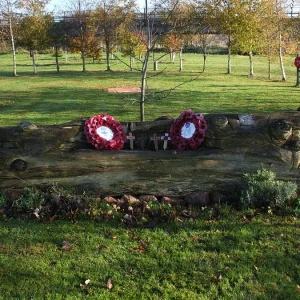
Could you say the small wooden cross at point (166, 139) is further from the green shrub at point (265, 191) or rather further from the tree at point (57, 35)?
the tree at point (57, 35)

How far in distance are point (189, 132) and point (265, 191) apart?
1.36 meters

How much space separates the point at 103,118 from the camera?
19.3 feet

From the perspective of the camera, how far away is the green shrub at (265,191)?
207 inches

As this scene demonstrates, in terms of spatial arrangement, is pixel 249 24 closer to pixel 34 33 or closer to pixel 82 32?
pixel 82 32

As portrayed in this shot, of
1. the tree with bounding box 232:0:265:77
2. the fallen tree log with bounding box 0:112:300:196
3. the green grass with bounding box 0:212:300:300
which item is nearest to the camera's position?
the green grass with bounding box 0:212:300:300

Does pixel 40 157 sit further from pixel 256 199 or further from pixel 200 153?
pixel 256 199

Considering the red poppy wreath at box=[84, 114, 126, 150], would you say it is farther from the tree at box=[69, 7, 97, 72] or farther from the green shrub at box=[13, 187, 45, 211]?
the tree at box=[69, 7, 97, 72]

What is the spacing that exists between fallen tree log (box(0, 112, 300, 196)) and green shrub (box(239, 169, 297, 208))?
263 mm

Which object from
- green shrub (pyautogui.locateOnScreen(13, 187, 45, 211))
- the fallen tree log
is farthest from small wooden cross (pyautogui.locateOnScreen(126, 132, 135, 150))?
green shrub (pyautogui.locateOnScreen(13, 187, 45, 211))

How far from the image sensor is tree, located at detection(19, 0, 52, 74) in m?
33.9

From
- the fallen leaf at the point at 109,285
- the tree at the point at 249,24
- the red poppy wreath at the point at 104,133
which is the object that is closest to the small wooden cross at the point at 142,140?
the red poppy wreath at the point at 104,133

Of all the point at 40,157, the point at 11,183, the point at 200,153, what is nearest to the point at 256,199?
the point at 200,153

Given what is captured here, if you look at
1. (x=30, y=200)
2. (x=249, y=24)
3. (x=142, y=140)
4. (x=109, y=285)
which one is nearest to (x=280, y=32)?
(x=249, y=24)

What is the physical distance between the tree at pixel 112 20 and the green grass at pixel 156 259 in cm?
3349
